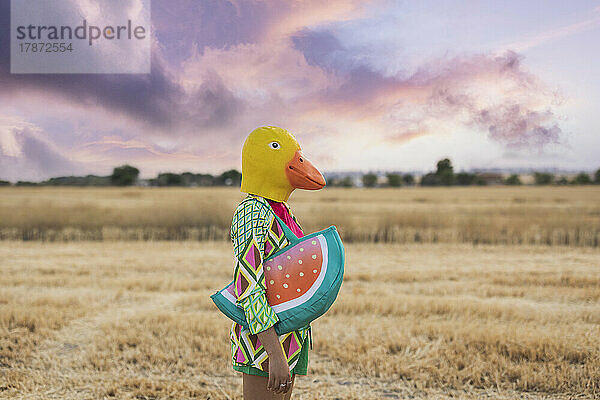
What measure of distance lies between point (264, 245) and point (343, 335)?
12.2 feet

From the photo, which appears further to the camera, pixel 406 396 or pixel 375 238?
pixel 375 238

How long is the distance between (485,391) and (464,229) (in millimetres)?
11475

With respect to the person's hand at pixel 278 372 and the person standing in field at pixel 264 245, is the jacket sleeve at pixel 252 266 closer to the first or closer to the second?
the person standing in field at pixel 264 245

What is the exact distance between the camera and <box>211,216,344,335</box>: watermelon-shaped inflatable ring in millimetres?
2502

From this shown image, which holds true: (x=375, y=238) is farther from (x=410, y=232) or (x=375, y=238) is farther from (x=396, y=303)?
(x=396, y=303)

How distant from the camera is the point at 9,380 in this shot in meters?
4.77

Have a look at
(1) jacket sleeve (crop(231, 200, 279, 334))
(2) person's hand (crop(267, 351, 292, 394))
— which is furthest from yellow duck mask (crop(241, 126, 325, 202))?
(2) person's hand (crop(267, 351, 292, 394))

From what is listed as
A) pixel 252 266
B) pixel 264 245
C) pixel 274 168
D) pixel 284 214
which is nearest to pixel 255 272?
pixel 252 266

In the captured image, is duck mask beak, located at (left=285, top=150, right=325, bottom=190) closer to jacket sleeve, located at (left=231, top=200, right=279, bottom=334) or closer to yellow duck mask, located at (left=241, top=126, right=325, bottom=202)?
yellow duck mask, located at (left=241, top=126, right=325, bottom=202)

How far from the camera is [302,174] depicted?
2635 millimetres

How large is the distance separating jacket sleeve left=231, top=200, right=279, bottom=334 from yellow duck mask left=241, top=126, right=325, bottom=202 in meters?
0.14

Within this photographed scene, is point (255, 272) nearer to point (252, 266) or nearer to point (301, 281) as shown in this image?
point (252, 266)

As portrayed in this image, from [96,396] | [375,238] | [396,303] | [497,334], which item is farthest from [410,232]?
[96,396]

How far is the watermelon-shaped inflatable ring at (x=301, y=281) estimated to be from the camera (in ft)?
8.21
